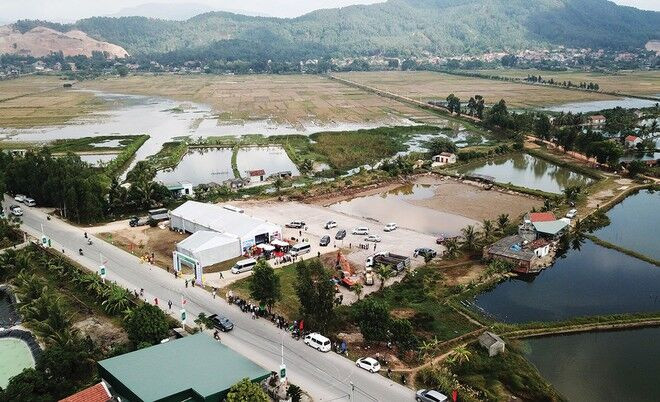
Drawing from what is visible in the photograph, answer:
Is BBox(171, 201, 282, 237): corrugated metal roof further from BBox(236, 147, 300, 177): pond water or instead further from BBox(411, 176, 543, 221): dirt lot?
BBox(236, 147, 300, 177): pond water

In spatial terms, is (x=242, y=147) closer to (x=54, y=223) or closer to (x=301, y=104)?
(x=54, y=223)

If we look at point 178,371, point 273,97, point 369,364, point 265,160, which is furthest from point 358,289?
point 273,97

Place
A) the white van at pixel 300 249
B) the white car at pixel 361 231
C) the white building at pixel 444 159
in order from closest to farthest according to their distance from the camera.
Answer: the white van at pixel 300 249
the white car at pixel 361 231
the white building at pixel 444 159

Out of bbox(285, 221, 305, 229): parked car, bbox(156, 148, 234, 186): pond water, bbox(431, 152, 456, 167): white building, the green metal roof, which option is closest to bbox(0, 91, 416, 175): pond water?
bbox(156, 148, 234, 186): pond water

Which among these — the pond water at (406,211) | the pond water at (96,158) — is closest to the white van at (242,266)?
the pond water at (406,211)

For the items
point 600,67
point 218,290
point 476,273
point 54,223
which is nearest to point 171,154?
point 54,223

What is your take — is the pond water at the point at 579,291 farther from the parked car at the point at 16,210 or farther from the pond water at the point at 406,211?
the parked car at the point at 16,210
